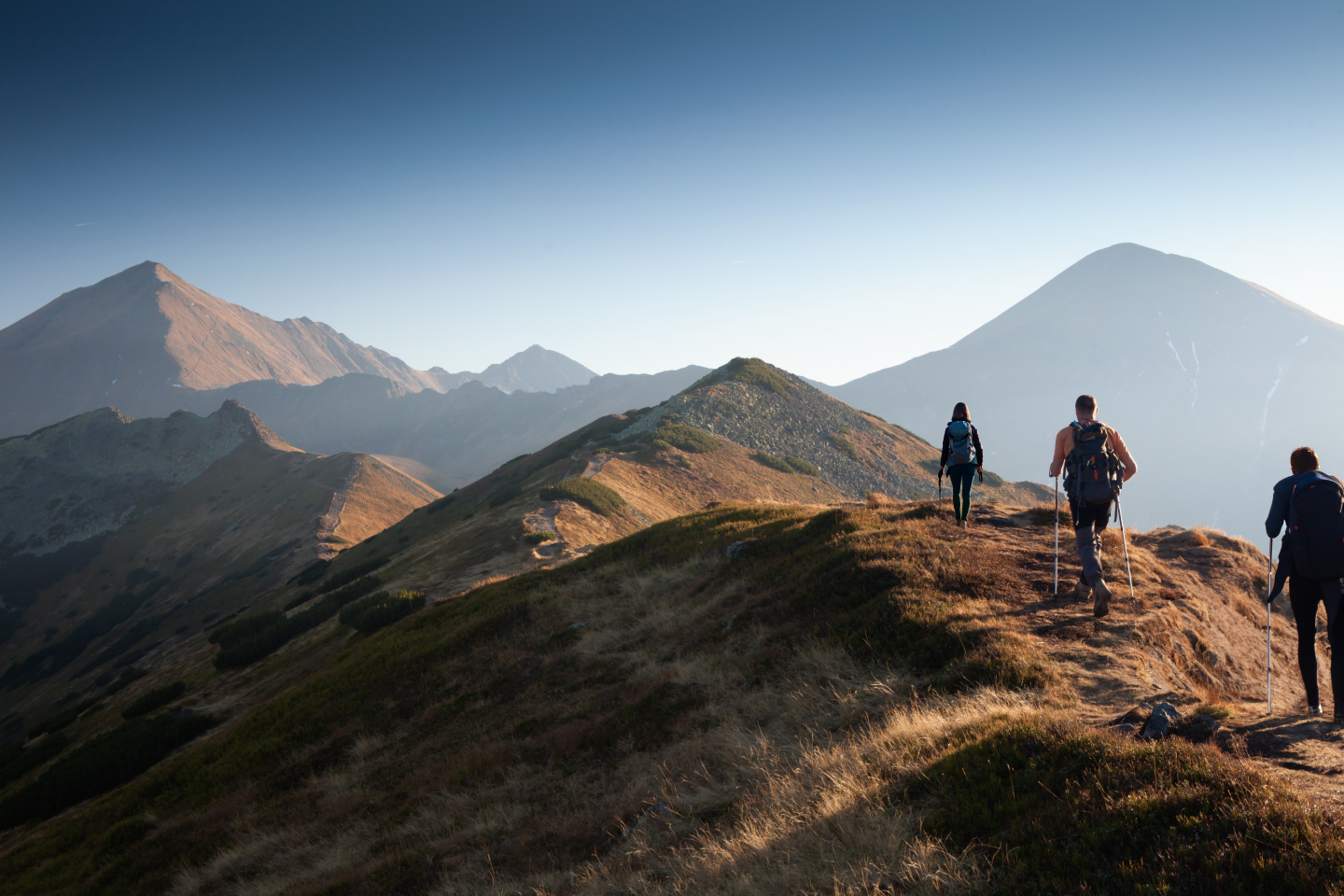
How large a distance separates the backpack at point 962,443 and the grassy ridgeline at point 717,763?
1.90m

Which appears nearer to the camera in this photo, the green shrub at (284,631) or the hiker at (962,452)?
the hiker at (962,452)

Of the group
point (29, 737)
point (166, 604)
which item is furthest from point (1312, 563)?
point (166, 604)

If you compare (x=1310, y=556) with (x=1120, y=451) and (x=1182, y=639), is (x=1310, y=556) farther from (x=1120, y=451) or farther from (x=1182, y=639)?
(x=1120, y=451)

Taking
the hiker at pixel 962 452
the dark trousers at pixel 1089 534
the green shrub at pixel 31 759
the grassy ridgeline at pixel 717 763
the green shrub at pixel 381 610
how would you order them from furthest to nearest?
1. the green shrub at pixel 31 759
2. the green shrub at pixel 381 610
3. the hiker at pixel 962 452
4. the dark trousers at pixel 1089 534
5. the grassy ridgeline at pixel 717 763

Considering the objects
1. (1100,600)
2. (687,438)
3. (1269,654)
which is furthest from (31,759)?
(687,438)

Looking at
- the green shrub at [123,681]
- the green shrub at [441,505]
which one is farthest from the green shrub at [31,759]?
the green shrub at [441,505]

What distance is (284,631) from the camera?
3006 centimetres

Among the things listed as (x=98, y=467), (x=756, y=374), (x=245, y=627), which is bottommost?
(x=245, y=627)

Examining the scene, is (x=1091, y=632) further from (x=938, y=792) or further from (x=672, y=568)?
(x=672, y=568)

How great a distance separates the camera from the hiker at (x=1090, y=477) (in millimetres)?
10148

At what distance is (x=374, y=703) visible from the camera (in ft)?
51.0

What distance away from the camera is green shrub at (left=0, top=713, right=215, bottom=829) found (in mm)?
18891

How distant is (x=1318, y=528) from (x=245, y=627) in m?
43.5

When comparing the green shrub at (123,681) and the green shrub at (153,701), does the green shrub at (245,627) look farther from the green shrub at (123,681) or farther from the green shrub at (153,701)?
the green shrub at (123,681)
